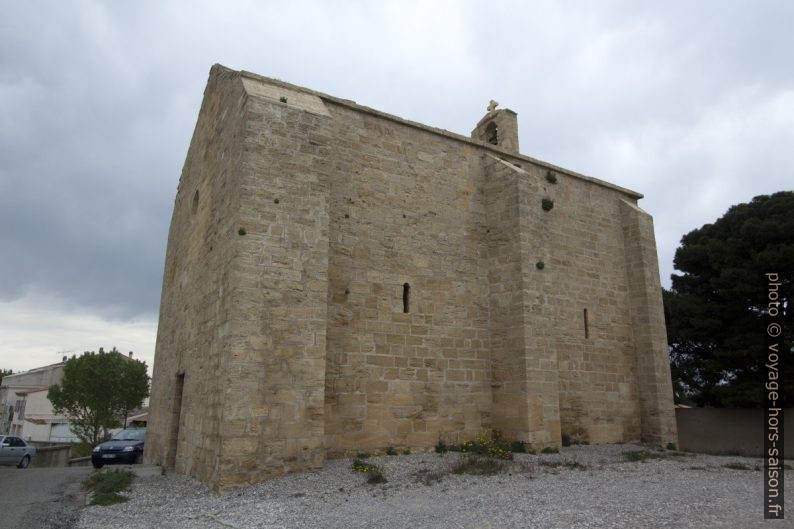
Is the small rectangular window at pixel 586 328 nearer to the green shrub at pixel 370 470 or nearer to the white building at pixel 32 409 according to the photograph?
the green shrub at pixel 370 470

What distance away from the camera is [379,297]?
31.0 feet

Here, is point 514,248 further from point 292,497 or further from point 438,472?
point 292,497

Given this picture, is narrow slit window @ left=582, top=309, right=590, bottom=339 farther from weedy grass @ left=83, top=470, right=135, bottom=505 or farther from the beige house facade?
weedy grass @ left=83, top=470, right=135, bottom=505

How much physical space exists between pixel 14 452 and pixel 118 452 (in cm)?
552

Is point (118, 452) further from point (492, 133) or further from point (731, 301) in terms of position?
point (731, 301)

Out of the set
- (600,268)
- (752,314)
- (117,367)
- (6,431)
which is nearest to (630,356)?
(600,268)

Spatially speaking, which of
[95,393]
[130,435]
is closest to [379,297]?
[130,435]

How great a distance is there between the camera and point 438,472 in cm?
755

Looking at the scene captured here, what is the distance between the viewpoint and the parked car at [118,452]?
12.0 metres

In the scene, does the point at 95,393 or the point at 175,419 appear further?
the point at 95,393

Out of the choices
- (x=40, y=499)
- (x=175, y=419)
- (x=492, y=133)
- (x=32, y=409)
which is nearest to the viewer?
(x=40, y=499)

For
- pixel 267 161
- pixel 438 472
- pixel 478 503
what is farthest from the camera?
pixel 267 161

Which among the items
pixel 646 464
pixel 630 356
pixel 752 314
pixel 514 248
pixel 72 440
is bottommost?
pixel 72 440

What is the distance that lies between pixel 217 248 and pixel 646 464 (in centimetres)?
828
